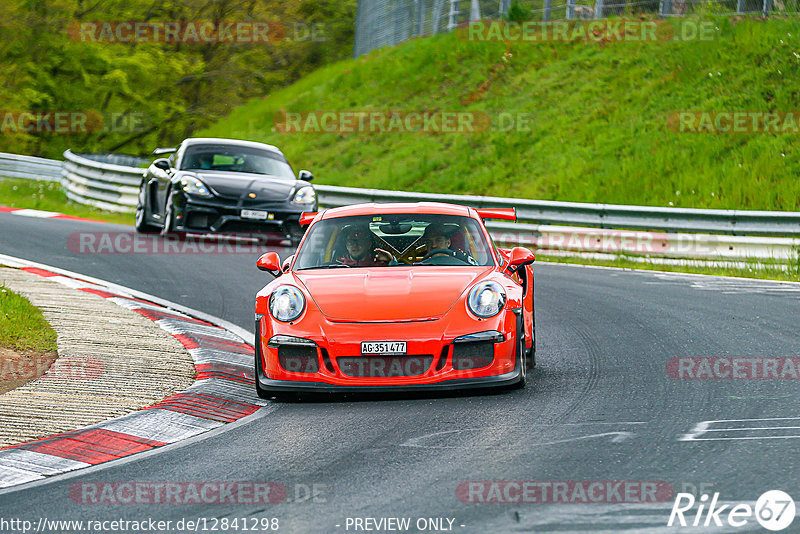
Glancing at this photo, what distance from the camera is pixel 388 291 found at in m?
7.69

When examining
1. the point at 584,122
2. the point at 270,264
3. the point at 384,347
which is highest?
the point at 584,122

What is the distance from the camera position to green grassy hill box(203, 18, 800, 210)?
852 inches

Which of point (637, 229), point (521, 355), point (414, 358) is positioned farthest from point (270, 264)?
point (637, 229)

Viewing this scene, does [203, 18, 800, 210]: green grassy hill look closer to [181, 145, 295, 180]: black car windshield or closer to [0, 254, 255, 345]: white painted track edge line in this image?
[181, 145, 295, 180]: black car windshield

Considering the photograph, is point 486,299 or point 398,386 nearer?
point 398,386

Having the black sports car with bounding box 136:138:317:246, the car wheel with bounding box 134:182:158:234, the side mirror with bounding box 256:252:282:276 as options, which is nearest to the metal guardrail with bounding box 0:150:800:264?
the black sports car with bounding box 136:138:317:246

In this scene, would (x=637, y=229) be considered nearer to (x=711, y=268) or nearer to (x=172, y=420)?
(x=711, y=268)

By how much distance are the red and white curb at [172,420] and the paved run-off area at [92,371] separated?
0.41 ft

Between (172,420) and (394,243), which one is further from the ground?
(394,243)

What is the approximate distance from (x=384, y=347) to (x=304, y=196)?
33.7 ft

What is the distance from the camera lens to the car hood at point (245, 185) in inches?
666

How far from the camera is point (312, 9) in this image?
50.0 meters

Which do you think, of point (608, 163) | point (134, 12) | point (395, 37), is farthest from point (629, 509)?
point (134, 12)

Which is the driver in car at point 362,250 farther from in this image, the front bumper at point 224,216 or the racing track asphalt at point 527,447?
the front bumper at point 224,216
